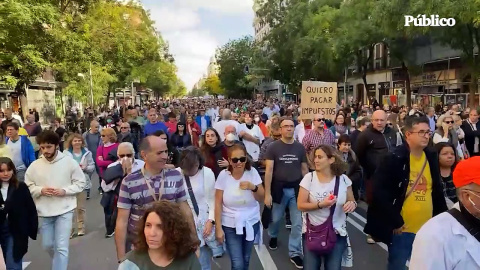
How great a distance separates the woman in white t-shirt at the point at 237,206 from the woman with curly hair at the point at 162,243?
1825 mm

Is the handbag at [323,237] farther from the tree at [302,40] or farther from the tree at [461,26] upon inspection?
the tree at [302,40]

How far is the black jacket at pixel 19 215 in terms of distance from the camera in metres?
4.47

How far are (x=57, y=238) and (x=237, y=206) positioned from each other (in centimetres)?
192

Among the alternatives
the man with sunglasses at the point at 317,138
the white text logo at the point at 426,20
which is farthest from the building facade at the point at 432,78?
the man with sunglasses at the point at 317,138

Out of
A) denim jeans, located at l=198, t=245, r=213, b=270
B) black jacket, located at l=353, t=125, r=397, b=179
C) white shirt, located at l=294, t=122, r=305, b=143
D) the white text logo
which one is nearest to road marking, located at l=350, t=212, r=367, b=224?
black jacket, located at l=353, t=125, r=397, b=179

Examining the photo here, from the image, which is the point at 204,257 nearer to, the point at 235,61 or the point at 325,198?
the point at 325,198

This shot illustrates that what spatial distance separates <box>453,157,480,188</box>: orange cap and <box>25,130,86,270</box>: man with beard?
3.90 metres

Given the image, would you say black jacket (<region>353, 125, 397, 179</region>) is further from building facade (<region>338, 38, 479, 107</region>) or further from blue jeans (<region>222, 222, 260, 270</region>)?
building facade (<region>338, 38, 479, 107</region>)

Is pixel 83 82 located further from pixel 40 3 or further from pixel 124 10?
pixel 40 3

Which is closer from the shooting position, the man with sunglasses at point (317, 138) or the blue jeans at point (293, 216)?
the blue jeans at point (293, 216)

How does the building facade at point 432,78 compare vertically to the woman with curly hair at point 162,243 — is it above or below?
above

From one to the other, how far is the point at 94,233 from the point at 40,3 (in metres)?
11.2

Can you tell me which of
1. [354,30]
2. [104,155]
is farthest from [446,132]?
[354,30]

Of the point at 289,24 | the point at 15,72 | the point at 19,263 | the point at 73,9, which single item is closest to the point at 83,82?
the point at 73,9
